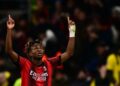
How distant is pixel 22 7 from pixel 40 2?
0.93m

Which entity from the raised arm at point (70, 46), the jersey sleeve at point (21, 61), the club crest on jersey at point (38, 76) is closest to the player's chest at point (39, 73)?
the club crest on jersey at point (38, 76)

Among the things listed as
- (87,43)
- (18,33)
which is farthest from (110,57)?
(18,33)

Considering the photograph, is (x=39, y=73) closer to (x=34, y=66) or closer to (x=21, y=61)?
(x=34, y=66)

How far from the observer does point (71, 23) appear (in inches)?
394

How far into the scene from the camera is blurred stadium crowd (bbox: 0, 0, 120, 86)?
13.6m

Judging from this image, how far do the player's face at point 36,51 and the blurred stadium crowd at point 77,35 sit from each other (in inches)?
132

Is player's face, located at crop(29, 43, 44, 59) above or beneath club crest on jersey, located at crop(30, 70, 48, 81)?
above

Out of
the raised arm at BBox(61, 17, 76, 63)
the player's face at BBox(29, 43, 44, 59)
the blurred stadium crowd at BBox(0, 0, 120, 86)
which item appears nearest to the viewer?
the player's face at BBox(29, 43, 44, 59)

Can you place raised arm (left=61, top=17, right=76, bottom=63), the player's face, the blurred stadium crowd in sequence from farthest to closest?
the blurred stadium crowd → raised arm (left=61, top=17, right=76, bottom=63) → the player's face

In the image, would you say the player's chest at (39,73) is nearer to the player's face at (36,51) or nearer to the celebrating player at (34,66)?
the celebrating player at (34,66)

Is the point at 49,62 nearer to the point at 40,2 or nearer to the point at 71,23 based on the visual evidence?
the point at 71,23

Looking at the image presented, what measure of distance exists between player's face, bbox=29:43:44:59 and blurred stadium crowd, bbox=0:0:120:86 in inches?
132

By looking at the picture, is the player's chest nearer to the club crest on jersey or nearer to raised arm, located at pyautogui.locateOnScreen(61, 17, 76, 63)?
the club crest on jersey

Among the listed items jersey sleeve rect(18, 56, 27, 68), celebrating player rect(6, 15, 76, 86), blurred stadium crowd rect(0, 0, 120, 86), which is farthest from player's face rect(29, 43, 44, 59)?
blurred stadium crowd rect(0, 0, 120, 86)
